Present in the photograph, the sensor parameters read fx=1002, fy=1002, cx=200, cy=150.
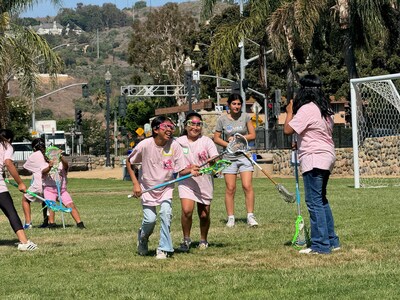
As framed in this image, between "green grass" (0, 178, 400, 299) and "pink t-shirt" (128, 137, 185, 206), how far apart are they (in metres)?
0.73

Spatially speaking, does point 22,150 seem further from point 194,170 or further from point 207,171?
point 194,170

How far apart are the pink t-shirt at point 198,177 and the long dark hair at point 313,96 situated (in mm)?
1569

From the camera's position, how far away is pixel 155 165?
11547mm

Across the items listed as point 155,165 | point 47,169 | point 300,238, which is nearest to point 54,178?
point 47,169

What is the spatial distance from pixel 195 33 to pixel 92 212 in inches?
2408

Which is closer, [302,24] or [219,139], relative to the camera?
[219,139]

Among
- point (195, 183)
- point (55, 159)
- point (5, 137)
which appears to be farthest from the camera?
point (55, 159)

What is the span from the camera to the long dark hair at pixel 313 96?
1106 cm

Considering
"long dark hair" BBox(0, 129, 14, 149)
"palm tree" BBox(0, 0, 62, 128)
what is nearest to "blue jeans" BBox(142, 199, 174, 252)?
"long dark hair" BBox(0, 129, 14, 149)

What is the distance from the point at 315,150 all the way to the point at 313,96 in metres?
0.61

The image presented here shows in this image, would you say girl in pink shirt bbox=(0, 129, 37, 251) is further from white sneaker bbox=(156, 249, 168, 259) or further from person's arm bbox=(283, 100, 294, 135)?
person's arm bbox=(283, 100, 294, 135)

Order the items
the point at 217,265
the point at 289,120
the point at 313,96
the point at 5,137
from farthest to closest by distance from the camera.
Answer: the point at 5,137 < the point at 289,120 < the point at 313,96 < the point at 217,265

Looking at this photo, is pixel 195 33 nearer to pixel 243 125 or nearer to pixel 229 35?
pixel 229 35

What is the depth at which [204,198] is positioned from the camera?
12.3 meters
